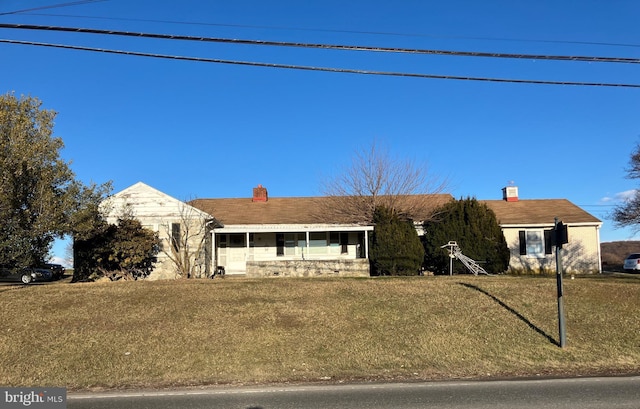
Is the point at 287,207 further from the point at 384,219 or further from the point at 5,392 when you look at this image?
the point at 5,392

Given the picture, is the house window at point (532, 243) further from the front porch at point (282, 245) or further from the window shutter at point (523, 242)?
the front porch at point (282, 245)

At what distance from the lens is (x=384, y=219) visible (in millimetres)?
21953

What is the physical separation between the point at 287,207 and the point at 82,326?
1818cm

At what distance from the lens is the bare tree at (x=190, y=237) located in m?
21.4

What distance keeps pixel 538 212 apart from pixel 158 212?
21182 millimetres

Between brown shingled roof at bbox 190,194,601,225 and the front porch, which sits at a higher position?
brown shingled roof at bbox 190,194,601,225

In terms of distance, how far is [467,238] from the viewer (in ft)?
72.4

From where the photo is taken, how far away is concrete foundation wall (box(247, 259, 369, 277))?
20.3 metres

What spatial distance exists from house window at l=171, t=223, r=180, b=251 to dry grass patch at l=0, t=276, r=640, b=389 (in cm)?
661

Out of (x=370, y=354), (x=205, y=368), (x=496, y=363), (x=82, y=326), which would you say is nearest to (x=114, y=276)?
(x=82, y=326)

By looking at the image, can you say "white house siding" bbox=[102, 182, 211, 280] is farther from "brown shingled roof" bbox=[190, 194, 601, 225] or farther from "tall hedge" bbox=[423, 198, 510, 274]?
"tall hedge" bbox=[423, 198, 510, 274]

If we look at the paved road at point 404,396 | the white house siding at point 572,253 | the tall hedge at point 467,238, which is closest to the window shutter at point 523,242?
the white house siding at point 572,253

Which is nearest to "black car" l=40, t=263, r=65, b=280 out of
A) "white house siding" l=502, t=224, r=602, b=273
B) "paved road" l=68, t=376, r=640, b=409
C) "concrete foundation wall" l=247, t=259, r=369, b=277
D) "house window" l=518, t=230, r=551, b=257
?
"concrete foundation wall" l=247, t=259, r=369, b=277

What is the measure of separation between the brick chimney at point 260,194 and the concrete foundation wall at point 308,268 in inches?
382
